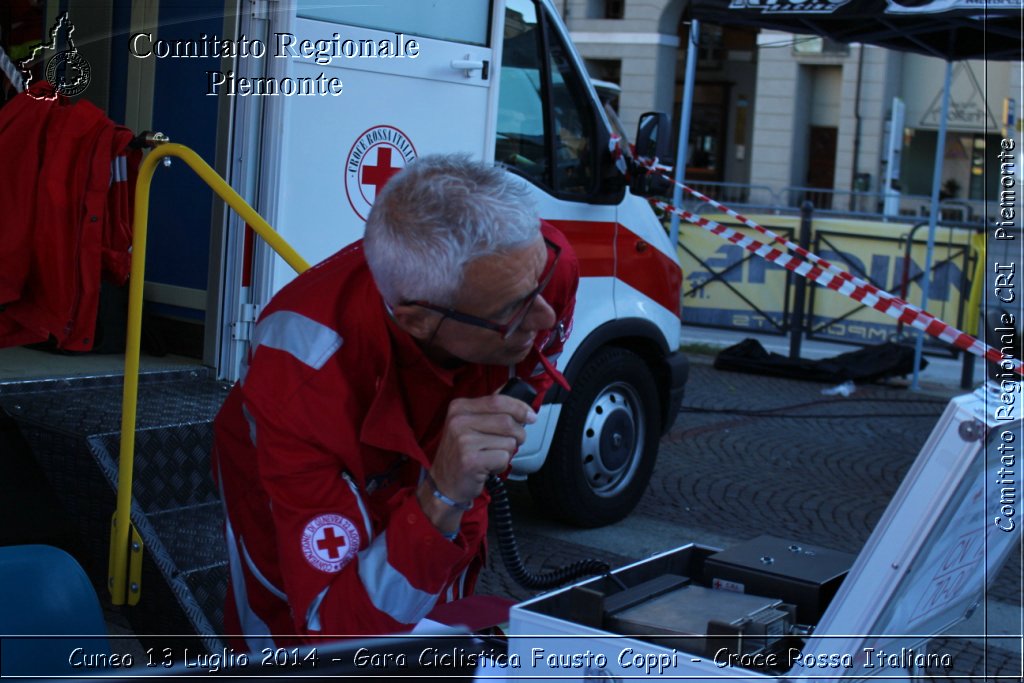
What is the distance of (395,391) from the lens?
2082 mm

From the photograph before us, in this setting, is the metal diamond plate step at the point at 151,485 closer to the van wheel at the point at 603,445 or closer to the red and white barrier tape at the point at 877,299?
the van wheel at the point at 603,445

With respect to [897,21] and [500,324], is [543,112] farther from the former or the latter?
[897,21]

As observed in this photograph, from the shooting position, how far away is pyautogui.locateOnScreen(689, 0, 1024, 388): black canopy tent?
856 cm

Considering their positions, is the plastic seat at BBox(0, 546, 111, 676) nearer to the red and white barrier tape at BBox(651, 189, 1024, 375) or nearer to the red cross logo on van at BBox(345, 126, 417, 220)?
the red cross logo on van at BBox(345, 126, 417, 220)

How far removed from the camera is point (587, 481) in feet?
19.5

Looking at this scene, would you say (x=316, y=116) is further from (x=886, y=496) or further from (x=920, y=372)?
(x=920, y=372)

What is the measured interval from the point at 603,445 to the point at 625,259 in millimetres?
933

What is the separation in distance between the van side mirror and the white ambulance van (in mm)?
169

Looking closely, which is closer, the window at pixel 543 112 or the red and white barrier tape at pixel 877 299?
the window at pixel 543 112

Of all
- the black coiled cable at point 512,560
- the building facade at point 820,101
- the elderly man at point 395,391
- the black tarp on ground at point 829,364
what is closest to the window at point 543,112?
the black coiled cable at point 512,560

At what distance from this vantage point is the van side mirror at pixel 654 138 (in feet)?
19.0

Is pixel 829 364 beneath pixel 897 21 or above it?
beneath

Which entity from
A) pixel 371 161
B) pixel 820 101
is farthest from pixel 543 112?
pixel 820 101

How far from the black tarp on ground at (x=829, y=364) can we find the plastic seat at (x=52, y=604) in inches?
376
